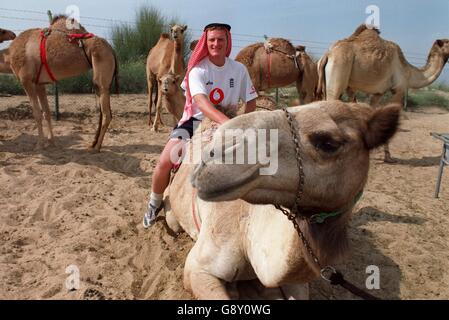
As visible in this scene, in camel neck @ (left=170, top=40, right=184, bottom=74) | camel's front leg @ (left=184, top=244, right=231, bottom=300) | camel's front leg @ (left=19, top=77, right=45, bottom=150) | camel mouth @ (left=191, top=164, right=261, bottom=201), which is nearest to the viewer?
camel mouth @ (left=191, top=164, right=261, bottom=201)

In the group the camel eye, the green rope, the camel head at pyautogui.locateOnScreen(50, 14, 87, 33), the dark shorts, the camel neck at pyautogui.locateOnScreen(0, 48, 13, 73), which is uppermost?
the camel head at pyautogui.locateOnScreen(50, 14, 87, 33)

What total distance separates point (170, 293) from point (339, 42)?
20.5 ft

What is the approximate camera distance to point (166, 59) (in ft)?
28.9

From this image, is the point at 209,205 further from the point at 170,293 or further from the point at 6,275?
the point at 6,275

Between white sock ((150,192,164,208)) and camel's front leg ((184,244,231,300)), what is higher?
white sock ((150,192,164,208))

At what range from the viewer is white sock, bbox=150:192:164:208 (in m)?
3.54

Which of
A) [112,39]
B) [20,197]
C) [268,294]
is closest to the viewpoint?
[268,294]

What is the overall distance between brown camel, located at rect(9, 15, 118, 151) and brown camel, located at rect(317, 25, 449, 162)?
3.77 meters

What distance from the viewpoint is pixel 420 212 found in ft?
15.7

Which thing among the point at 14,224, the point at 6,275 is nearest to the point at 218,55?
the point at 6,275

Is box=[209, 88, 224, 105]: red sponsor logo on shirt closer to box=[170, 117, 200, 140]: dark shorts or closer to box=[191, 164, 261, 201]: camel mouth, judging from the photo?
box=[170, 117, 200, 140]: dark shorts

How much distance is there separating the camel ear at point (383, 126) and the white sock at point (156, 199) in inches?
83.6

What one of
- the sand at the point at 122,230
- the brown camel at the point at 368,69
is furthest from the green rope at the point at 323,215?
the brown camel at the point at 368,69

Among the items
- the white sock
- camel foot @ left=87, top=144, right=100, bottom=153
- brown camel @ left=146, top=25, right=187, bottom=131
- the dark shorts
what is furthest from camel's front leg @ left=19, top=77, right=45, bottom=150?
the dark shorts
